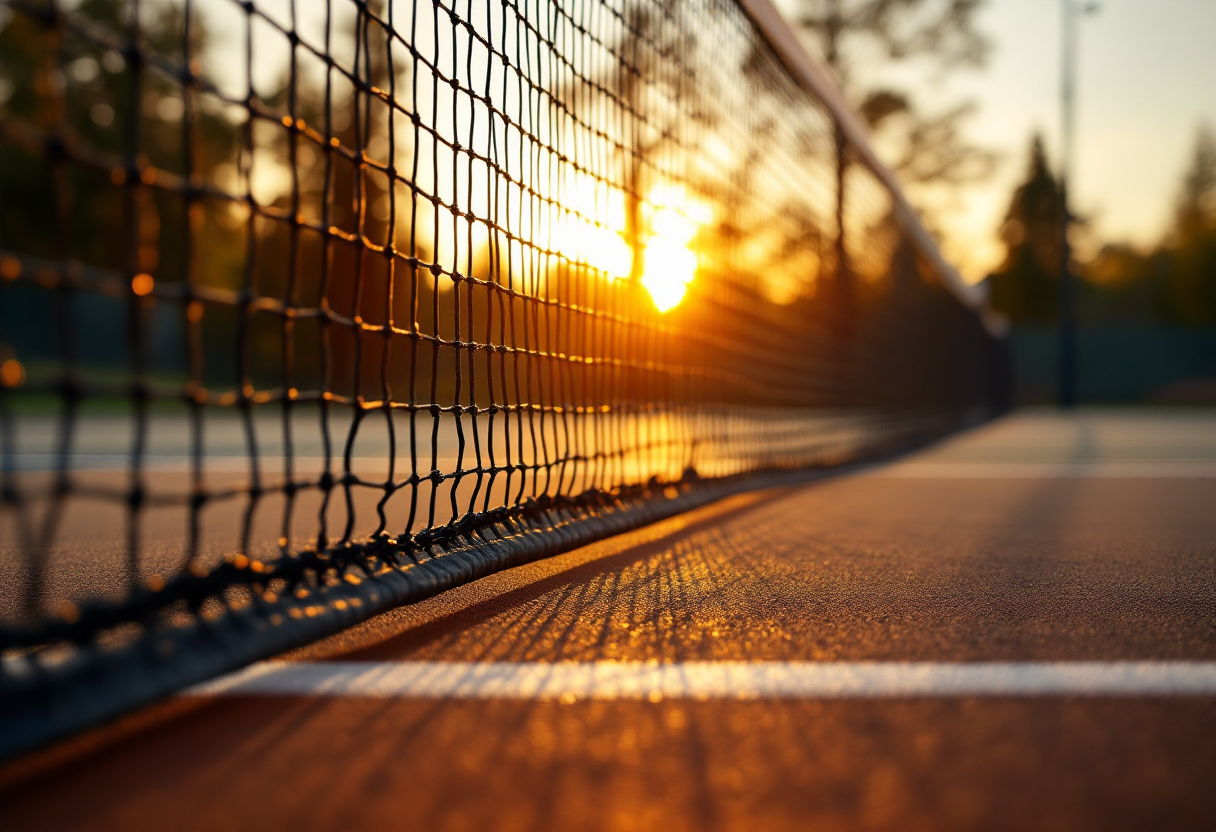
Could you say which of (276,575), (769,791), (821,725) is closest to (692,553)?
(276,575)

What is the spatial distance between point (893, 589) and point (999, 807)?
1.35 meters

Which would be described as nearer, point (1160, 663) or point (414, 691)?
point (414, 691)

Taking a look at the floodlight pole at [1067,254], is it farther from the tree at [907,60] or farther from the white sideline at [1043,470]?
the white sideline at [1043,470]

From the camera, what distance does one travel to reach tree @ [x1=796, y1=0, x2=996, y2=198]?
75.6ft

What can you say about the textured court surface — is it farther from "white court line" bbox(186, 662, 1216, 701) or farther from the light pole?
the light pole

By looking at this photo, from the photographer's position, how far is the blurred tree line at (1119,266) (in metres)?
60.5

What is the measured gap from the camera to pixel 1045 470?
691 centimetres

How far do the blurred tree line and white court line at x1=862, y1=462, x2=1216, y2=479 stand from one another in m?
51.7

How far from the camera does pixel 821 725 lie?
1.54 metres

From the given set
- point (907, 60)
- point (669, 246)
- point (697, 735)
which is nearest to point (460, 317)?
point (669, 246)

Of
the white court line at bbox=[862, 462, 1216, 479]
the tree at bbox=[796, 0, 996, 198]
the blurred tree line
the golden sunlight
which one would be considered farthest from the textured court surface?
the blurred tree line

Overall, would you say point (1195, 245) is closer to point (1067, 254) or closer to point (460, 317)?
point (1067, 254)

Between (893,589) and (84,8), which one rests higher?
(84,8)

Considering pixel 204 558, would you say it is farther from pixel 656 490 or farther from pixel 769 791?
pixel 769 791
